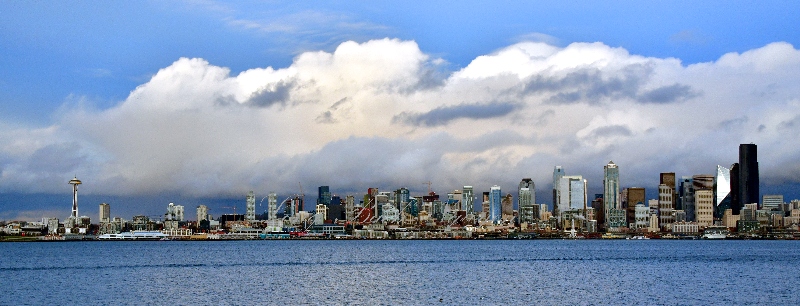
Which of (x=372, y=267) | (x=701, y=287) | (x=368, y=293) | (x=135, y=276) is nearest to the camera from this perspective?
(x=368, y=293)

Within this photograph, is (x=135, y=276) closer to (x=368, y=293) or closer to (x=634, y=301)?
(x=368, y=293)

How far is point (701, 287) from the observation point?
83.4 metres

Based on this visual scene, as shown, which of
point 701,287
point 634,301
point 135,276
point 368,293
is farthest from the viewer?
point 135,276

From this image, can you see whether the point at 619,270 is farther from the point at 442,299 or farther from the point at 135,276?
the point at 135,276

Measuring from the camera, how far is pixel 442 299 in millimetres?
72750

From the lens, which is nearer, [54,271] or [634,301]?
[634,301]

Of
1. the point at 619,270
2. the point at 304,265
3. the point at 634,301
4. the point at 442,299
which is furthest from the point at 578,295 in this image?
the point at 304,265

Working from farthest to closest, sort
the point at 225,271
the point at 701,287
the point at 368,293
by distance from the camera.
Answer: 1. the point at 225,271
2. the point at 701,287
3. the point at 368,293

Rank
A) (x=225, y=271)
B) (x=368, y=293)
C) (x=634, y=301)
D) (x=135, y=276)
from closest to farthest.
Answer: (x=634, y=301) → (x=368, y=293) → (x=135, y=276) → (x=225, y=271)

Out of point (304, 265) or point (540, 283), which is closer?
point (540, 283)

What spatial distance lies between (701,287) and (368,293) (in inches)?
1211

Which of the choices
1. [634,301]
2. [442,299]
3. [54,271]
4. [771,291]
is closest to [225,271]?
[54,271]

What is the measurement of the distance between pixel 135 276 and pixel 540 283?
→ 142 feet

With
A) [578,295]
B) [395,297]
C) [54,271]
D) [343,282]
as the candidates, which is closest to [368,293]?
[395,297]
